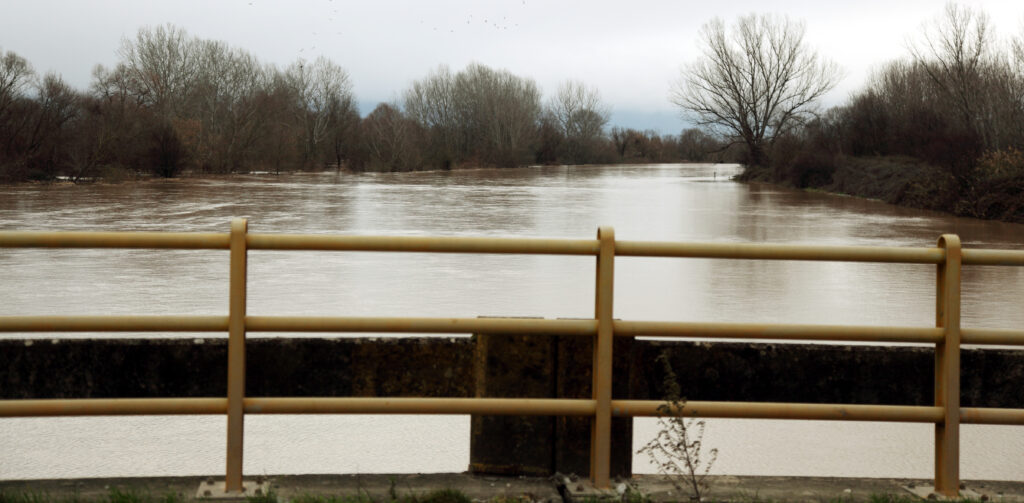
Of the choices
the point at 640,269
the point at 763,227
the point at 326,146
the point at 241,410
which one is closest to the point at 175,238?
the point at 241,410

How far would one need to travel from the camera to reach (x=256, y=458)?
6883mm

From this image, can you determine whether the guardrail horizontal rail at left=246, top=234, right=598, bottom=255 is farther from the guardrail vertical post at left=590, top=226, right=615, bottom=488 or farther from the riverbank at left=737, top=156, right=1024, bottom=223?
the riverbank at left=737, top=156, right=1024, bottom=223

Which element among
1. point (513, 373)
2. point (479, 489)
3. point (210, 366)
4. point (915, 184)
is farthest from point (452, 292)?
point (915, 184)

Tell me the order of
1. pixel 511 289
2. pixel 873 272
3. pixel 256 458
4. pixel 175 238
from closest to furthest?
pixel 175 238, pixel 256 458, pixel 511 289, pixel 873 272

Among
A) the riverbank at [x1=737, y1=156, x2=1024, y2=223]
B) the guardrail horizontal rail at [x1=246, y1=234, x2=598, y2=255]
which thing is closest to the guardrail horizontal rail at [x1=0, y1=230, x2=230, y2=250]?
the guardrail horizontal rail at [x1=246, y1=234, x2=598, y2=255]

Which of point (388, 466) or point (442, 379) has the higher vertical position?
point (442, 379)

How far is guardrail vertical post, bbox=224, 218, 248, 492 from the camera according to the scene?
4.07m

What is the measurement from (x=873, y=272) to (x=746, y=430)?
422 inches

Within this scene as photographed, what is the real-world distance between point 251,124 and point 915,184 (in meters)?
55.7

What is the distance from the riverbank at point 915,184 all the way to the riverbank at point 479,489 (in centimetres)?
2872

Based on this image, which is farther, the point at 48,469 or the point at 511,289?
the point at 511,289

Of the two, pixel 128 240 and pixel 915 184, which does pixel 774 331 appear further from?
pixel 915 184

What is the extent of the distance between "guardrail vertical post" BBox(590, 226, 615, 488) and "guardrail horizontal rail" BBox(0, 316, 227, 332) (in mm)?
1539

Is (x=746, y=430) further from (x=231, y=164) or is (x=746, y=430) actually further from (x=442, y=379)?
(x=231, y=164)
